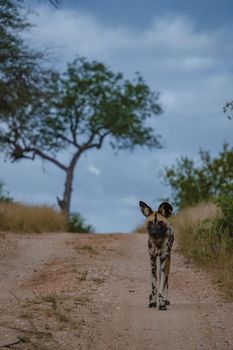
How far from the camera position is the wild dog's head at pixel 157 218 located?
11078 millimetres

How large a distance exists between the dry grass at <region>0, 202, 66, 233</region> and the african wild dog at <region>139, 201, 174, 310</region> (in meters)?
12.9

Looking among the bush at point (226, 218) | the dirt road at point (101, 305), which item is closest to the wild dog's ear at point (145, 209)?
the dirt road at point (101, 305)

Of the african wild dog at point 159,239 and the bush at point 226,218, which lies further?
the bush at point 226,218

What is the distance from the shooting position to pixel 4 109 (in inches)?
939

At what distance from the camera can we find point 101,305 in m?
11.2

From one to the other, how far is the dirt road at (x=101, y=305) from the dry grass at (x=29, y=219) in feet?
15.6

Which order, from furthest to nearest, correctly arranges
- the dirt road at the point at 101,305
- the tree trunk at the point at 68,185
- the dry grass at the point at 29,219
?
the tree trunk at the point at 68,185, the dry grass at the point at 29,219, the dirt road at the point at 101,305

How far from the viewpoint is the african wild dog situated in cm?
1108

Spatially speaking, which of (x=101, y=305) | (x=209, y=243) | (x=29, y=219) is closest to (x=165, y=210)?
(x=101, y=305)

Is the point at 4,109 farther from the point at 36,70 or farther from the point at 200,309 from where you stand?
the point at 200,309

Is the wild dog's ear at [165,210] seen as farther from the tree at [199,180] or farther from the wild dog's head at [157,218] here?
the tree at [199,180]

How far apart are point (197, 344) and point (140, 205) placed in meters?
3.06

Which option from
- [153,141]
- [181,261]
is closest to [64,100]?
[153,141]

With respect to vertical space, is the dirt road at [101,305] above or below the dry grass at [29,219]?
below
